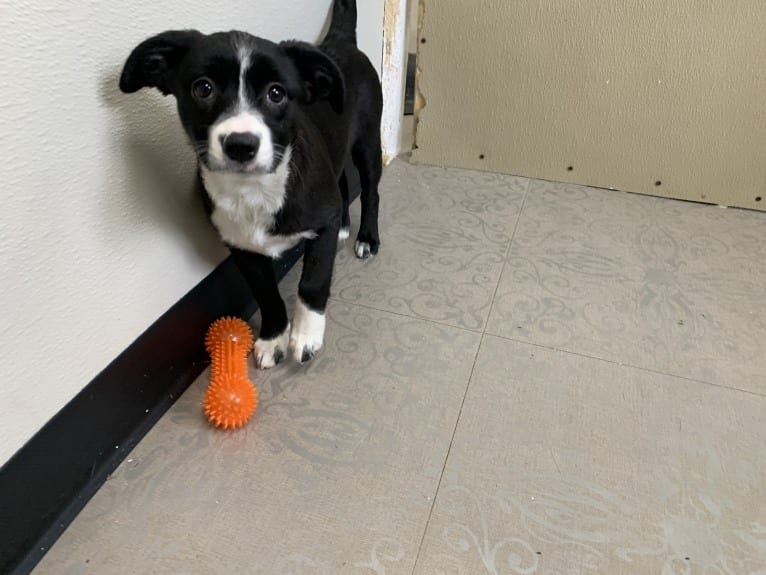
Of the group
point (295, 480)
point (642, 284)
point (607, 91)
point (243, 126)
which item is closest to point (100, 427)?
point (295, 480)

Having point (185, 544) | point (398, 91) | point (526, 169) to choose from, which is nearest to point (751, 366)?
point (526, 169)

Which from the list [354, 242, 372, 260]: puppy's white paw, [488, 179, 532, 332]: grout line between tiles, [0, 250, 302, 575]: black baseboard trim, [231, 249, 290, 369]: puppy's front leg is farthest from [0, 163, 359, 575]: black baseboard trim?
[488, 179, 532, 332]: grout line between tiles

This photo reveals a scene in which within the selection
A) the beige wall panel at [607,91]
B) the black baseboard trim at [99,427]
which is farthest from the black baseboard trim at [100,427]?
the beige wall panel at [607,91]

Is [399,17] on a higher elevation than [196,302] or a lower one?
higher

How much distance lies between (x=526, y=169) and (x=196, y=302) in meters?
1.19

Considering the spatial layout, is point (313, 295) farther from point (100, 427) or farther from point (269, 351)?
point (100, 427)

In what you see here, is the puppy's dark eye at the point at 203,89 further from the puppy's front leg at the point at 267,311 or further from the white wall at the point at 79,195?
the puppy's front leg at the point at 267,311

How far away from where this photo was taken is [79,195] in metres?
0.81

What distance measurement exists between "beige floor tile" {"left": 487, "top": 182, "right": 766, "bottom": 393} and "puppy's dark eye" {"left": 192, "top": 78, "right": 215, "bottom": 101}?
0.75 metres

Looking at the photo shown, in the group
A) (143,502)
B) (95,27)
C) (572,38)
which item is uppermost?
(95,27)

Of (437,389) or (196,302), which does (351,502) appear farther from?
(196,302)

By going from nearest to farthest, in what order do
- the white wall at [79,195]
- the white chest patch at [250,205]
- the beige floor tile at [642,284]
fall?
the white wall at [79,195] < the white chest patch at [250,205] < the beige floor tile at [642,284]

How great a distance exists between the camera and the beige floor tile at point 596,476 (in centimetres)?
85

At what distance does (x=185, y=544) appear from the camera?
85cm
